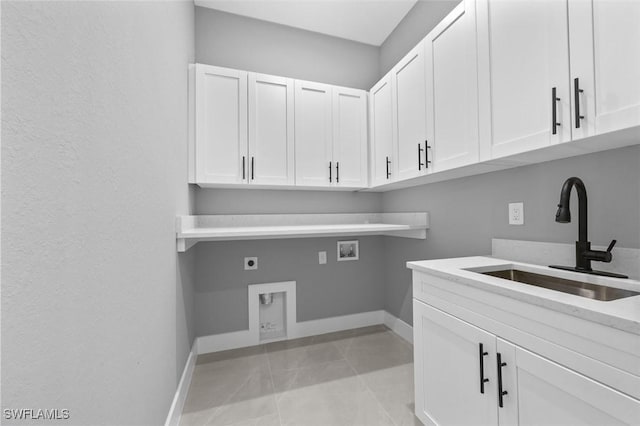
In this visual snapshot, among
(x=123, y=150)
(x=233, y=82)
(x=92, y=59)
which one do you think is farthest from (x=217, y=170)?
(x=92, y=59)

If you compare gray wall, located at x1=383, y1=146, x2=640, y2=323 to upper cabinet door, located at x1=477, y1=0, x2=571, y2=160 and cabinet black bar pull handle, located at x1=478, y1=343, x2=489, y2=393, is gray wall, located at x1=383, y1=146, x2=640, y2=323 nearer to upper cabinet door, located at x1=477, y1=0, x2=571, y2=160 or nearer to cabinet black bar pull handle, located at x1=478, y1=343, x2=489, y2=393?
upper cabinet door, located at x1=477, y1=0, x2=571, y2=160

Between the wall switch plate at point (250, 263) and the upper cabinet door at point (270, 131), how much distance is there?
72 cm

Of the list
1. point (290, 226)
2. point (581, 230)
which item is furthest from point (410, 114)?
point (290, 226)

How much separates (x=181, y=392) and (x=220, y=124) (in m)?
1.83

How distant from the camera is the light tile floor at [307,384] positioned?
1.49m

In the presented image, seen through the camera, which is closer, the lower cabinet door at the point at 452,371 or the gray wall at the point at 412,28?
the lower cabinet door at the point at 452,371

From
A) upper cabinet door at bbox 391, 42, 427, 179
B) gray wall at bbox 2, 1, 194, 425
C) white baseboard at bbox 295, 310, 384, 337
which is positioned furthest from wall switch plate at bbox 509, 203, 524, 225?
gray wall at bbox 2, 1, 194, 425

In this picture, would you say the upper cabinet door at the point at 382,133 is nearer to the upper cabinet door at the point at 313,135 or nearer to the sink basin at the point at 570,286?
the upper cabinet door at the point at 313,135

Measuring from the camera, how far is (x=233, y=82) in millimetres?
2104

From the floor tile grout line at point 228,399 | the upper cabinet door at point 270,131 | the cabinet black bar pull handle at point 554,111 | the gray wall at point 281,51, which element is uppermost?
the gray wall at point 281,51

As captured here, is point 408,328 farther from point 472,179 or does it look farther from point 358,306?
point 472,179

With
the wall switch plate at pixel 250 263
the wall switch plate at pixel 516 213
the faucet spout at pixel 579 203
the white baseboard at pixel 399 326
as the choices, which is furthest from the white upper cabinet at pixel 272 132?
the faucet spout at pixel 579 203

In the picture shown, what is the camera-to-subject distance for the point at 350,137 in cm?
245

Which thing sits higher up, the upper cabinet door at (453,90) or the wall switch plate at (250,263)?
the upper cabinet door at (453,90)
